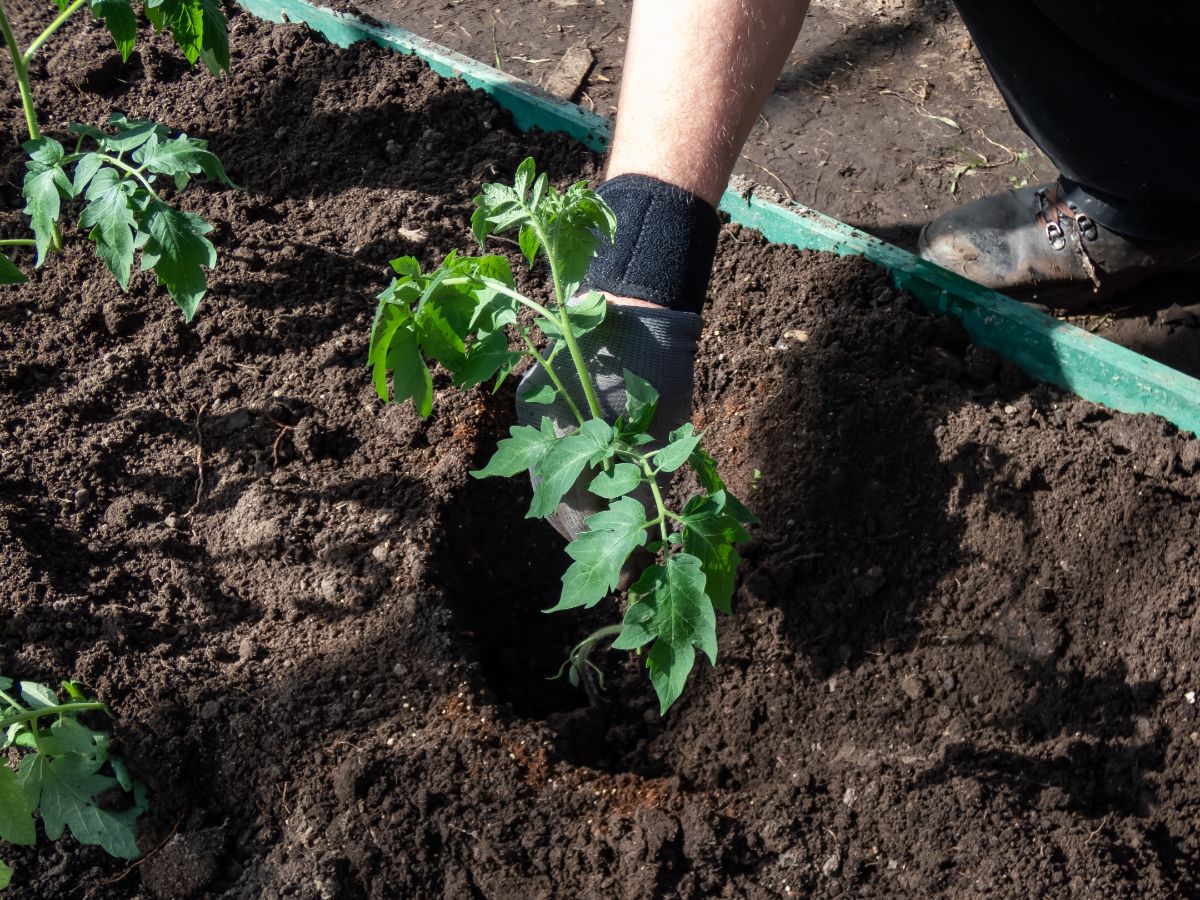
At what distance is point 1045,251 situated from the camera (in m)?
3.01

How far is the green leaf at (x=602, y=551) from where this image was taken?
1381 mm

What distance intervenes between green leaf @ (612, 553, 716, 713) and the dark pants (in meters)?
1.88

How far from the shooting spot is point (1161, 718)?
1934 millimetres

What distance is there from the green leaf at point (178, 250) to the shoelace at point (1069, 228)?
2.30 meters

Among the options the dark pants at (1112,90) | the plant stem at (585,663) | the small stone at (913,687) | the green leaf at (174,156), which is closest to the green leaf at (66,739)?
the plant stem at (585,663)

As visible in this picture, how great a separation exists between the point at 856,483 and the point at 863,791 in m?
0.67

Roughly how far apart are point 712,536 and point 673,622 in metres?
0.15

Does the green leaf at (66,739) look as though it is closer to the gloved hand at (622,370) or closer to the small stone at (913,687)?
the gloved hand at (622,370)

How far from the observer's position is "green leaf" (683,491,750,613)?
1.45m

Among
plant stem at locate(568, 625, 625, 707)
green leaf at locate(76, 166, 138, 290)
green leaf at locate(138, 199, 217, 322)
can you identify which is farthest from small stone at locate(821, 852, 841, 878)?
green leaf at locate(76, 166, 138, 290)

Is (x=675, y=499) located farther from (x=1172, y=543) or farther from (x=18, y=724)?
(x=18, y=724)

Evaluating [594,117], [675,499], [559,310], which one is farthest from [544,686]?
[594,117]

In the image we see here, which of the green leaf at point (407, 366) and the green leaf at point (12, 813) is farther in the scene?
the green leaf at point (407, 366)

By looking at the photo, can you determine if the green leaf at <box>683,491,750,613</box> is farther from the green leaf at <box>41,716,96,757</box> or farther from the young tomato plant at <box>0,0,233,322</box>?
the young tomato plant at <box>0,0,233,322</box>
